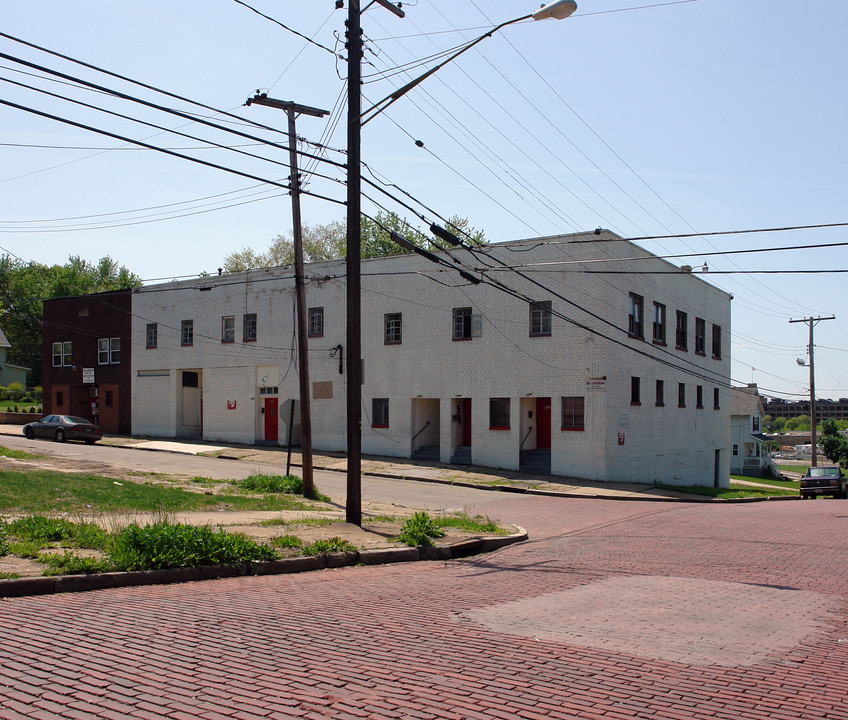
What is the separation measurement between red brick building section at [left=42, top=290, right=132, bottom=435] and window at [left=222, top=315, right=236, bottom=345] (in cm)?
734

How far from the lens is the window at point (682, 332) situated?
36.8 meters

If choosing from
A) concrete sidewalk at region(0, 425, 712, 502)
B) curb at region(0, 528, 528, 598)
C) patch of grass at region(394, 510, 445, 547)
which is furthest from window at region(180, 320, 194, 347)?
curb at region(0, 528, 528, 598)

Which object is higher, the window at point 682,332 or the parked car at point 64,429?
the window at point 682,332

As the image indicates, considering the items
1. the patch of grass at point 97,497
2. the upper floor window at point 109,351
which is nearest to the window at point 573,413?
the patch of grass at point 97,497

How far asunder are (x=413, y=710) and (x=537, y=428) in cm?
2832

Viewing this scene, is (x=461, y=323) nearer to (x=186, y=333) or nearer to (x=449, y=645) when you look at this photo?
(x=186, y=333)

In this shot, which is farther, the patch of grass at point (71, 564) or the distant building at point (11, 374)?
the distant building at point (11, 374)

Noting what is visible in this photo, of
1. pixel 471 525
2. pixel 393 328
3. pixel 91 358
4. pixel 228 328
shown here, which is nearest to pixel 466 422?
pixel 393 328

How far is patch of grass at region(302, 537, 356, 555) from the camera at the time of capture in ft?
38.0

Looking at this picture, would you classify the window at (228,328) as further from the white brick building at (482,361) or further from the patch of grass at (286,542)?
the patch of grass at (286,542)

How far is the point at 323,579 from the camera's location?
1045 centimetres

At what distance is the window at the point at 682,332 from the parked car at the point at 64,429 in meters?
29.1

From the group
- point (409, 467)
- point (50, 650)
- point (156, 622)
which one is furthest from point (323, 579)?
point (409, 467)

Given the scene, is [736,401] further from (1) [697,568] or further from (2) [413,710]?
(2) [413,710]
